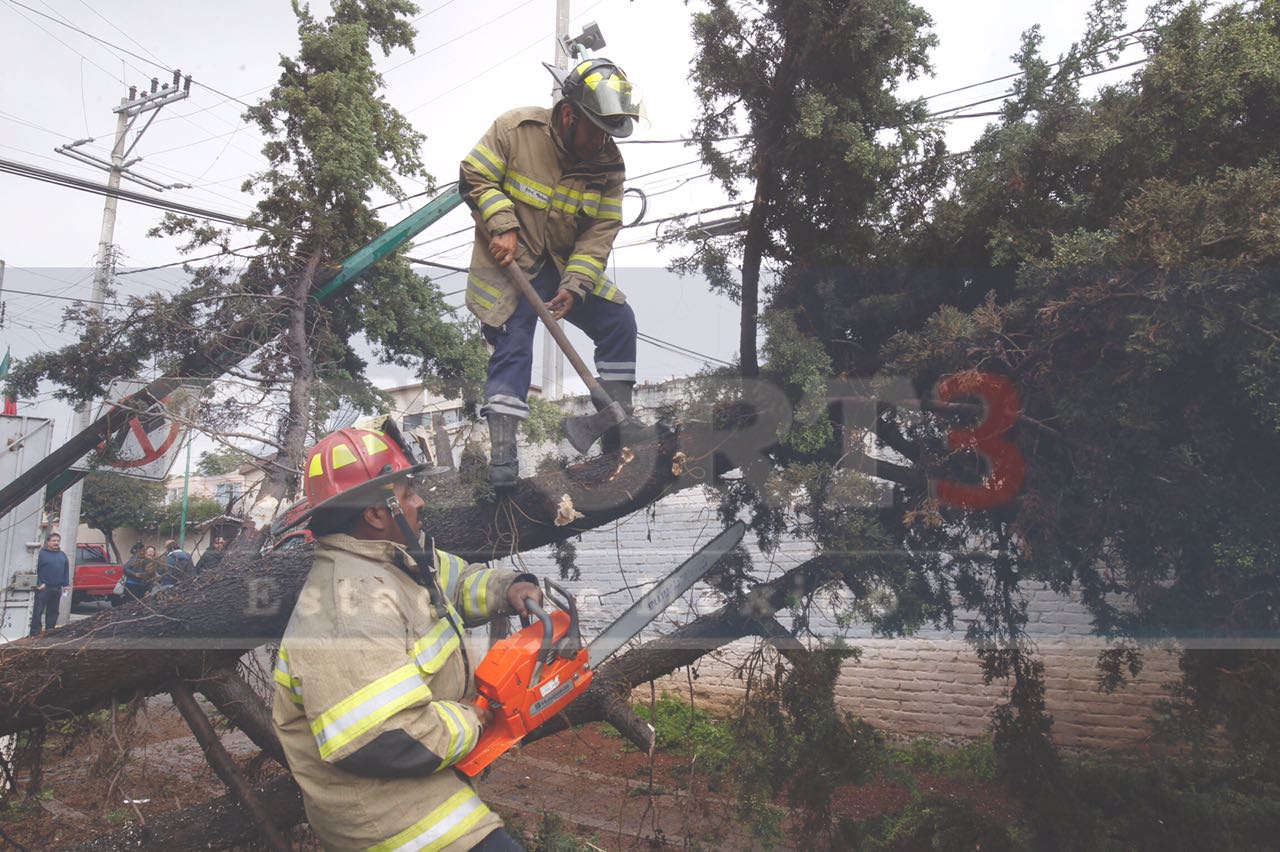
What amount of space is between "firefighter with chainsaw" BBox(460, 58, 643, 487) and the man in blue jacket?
4.41m

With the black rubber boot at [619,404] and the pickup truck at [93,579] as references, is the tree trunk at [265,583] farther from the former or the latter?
the pickup truck at [93,579]

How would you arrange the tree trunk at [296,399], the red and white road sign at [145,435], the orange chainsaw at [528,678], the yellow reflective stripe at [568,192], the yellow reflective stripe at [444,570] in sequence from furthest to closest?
the red and white road sign at [145,435]
the tree trunk at [296,399]
the yellow reflective stripe at [568,192]
the yellow reflective stripe at [444,570]
the orange chainsaw at [528,678]

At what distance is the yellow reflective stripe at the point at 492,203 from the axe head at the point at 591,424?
37.6 inches

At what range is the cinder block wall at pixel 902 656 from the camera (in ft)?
15.4

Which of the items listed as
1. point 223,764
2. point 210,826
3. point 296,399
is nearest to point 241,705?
point 223,764

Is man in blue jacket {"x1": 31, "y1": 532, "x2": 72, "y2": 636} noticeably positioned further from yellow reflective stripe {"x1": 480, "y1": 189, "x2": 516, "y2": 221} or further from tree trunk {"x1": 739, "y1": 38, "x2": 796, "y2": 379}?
tree trunk {"x1": 739, "y1": 38, "x2": 796, "y2": 379}

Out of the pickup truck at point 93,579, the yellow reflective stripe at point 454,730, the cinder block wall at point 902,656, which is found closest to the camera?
the yellow reflective stripe at point 454,730

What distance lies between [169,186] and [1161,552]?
19.2 ft

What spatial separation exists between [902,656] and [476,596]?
16.5ft

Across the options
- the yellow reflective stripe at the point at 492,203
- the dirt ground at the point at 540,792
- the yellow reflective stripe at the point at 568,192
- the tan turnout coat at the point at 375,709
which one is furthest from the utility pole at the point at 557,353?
the dirt ground at the point at 540,792

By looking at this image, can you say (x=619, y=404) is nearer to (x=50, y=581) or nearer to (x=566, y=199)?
(x=566, y=199)

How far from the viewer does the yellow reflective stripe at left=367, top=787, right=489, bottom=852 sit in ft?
8.63

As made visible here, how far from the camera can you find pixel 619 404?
3902 millimetres
